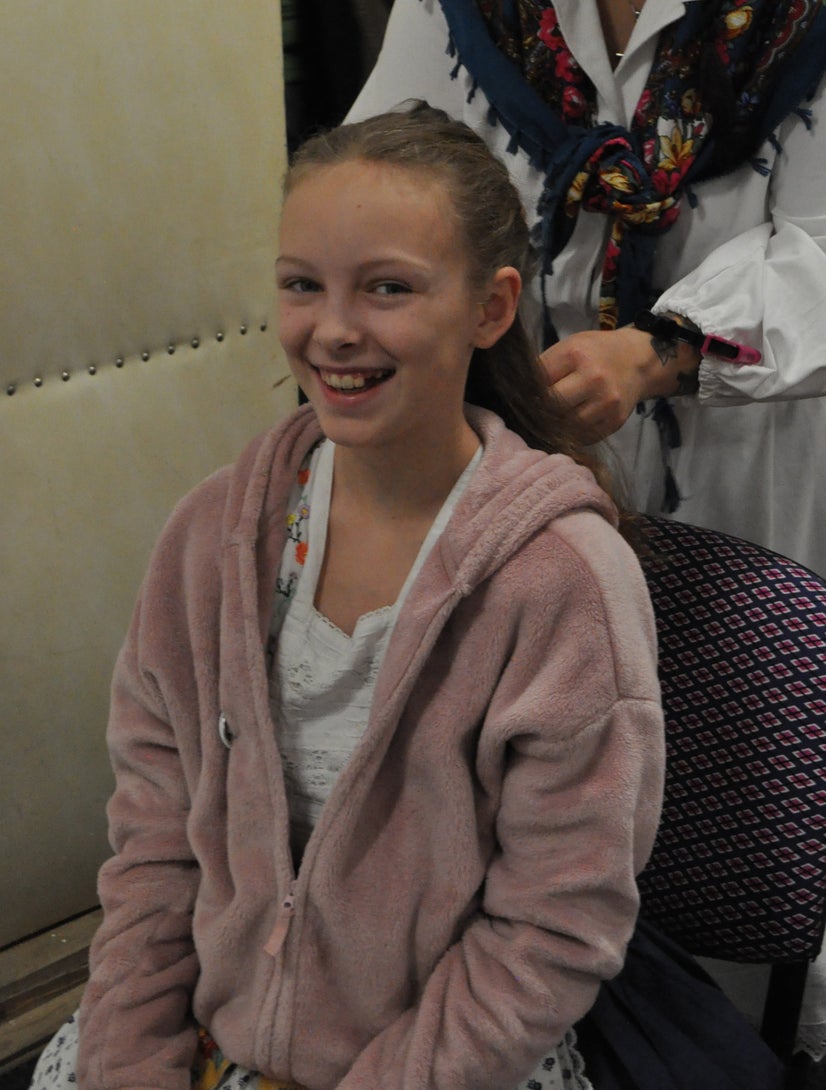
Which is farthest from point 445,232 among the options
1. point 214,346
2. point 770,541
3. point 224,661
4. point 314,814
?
point 214,346

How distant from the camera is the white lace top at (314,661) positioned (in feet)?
3.08

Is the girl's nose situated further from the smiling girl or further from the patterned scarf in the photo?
the patterned scarf

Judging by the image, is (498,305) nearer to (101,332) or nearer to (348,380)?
(348,380)

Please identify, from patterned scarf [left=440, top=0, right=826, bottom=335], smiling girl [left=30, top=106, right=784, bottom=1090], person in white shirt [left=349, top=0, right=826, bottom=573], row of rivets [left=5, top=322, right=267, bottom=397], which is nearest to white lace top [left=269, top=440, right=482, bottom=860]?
smiling girl [left=30, top=106, right=784, bottom=1090]

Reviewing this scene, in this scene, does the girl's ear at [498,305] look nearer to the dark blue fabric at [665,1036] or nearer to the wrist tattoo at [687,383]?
the wrist tattoo at [687,383]

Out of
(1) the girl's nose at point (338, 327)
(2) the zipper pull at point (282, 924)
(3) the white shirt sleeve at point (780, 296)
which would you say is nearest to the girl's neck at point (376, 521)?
(1) the girl's nose at point (338, 327)

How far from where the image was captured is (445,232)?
0.85 meters

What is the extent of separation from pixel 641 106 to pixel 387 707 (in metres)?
0.64

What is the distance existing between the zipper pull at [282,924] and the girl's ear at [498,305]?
0.44 metres

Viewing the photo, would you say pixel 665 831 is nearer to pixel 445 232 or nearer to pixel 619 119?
pixel 445 232

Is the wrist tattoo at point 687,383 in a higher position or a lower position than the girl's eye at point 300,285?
lower

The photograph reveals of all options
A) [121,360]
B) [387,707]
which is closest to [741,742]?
[387,707]

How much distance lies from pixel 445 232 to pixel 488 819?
431 mm

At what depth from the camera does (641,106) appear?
1157mm
